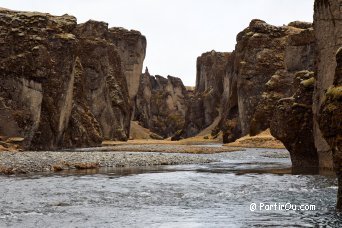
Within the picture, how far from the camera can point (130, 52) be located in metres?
188

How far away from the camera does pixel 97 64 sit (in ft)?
408

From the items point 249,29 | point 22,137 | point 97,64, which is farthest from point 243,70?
point 22,137

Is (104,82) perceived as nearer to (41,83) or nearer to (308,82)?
(41,83)

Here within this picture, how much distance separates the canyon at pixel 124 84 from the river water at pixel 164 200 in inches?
110

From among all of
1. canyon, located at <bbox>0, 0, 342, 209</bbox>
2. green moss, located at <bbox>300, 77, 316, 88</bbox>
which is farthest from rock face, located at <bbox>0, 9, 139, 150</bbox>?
green moss, located at <bbox>300, 77, 316, 88</bbox>

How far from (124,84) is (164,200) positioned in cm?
12858

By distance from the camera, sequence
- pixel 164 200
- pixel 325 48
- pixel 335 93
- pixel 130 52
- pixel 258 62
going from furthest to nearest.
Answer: pixel 130 52 < pixel 258 62 < pixel 325 48 < pixel 164 200 < pixel 335 93

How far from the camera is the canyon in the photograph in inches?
1553

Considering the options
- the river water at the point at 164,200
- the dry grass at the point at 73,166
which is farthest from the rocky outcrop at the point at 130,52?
the river water at the point at 164,200

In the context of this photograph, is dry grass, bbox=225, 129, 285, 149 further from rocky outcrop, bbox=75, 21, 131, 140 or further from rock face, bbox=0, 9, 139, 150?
rocky outcrop, bbox=75, 21, 131, 140

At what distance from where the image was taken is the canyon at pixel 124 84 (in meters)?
39.4

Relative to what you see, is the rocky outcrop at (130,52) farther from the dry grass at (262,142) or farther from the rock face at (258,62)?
the dry grass at (262,142)

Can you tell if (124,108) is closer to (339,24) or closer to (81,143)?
(81,143)

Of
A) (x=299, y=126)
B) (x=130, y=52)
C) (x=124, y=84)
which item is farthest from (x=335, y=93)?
(x=130, y=52)
